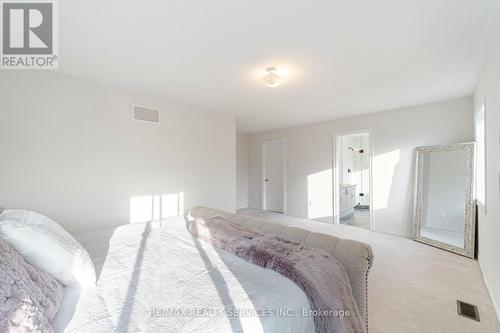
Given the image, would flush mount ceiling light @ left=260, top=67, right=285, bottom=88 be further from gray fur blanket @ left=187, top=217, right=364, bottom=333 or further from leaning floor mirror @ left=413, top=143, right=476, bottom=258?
leaning floor mirror @ left=413, top=143, right=476, bottom=258

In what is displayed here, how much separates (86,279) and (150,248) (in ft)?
1.61

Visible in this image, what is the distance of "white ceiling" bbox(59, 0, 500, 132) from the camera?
5.04 ft

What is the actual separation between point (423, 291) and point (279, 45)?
2.76 m

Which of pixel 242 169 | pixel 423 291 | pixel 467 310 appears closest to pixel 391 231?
pixel 423 291

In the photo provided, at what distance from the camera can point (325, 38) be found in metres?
1.85

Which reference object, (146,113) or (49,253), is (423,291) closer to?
(49,253)

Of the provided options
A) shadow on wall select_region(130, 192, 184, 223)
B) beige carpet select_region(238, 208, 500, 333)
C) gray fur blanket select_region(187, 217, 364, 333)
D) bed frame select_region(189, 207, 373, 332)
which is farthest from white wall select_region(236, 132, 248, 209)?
gray fur blanket select_region(187, 217, 364, 333)

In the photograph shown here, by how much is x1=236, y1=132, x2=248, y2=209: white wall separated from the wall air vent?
334cm

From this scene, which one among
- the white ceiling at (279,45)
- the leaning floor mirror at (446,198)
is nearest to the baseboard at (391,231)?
the leaning floor mirror at (446,198)

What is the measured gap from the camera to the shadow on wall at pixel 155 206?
305 cm

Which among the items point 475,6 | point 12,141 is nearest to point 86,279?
point 12,141

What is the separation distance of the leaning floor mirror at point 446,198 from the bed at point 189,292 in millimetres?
2865

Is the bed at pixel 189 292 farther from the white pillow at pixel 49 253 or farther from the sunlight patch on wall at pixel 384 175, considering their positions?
the sunlight patch on wall at pixel 384 175

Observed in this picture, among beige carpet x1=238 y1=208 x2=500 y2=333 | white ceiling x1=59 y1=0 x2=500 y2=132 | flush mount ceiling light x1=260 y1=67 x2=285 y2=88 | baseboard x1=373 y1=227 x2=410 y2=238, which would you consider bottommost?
beige carpet x1=238 y1=208 x2=500 y2=333
